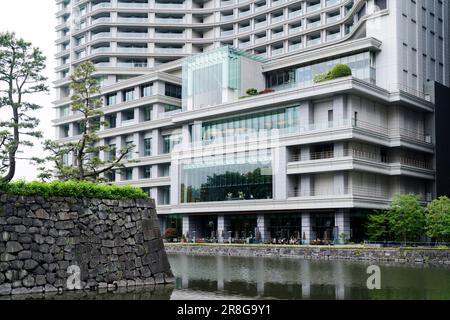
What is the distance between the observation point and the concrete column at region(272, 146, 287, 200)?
63781 mm

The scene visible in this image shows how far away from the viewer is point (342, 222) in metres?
59.4

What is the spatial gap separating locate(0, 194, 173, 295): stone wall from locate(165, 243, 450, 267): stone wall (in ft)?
84.5

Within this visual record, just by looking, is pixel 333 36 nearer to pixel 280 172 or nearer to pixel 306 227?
pixel 280 172

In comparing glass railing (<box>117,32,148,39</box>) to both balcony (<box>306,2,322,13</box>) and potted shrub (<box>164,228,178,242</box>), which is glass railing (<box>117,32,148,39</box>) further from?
potted shrub (<box>164,228,178,242</box>)

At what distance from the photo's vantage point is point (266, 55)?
97.0 metres

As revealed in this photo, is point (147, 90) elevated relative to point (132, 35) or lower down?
lower down

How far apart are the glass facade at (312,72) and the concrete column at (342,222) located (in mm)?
14985

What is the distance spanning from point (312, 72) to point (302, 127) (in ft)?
41.3

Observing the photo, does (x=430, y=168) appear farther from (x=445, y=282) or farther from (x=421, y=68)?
(x=445, y=282)

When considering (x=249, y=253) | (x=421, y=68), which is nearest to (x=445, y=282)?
(x=249, y=253)

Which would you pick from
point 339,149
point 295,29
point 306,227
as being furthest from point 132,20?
point 306,227

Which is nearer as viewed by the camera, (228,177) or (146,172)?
(228,177)

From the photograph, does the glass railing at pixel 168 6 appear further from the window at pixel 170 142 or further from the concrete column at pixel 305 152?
the concrete column at pixel 305 152
